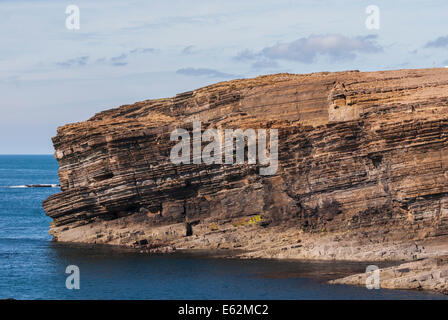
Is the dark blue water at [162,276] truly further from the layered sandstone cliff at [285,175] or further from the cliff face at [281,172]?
the cliff face at [281,172]

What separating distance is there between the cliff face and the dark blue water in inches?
168

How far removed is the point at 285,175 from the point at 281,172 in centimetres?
48

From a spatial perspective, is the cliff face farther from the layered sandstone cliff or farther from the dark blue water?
the dark blue water

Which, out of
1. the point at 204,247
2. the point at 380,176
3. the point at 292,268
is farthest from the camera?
the point at 204,247

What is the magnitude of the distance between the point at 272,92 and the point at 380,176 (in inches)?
595

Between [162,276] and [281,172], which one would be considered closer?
[162,276]

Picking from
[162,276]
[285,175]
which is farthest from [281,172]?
[162,276]

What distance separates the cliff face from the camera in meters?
68.7

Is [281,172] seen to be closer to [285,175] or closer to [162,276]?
[285,175]

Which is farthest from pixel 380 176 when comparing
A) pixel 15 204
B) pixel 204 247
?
pixel 15 204

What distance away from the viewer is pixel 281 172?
75688mm
